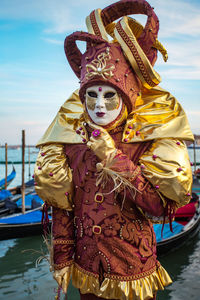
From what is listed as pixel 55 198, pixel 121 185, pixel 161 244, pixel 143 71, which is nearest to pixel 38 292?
pixel 161 244

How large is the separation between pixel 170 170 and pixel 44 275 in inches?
169

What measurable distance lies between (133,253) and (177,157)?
1.94 ft

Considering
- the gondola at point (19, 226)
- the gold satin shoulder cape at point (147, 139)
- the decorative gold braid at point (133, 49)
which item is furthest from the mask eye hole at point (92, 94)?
the gondola at point (19, 226)

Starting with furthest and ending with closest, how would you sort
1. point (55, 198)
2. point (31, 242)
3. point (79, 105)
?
point (31, 242), point (79, 105), point (55, 198)

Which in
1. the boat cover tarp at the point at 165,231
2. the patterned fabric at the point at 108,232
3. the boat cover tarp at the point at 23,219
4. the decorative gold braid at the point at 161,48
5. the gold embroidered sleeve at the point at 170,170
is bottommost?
the boat cover tarp at the point at 23,219

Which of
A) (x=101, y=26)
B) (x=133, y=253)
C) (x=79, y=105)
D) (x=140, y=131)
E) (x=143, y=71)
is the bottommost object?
(x=133, y=253)

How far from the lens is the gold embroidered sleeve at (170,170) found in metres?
1.52

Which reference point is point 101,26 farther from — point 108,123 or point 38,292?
→ point 38,292

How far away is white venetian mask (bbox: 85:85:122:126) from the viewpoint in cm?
167

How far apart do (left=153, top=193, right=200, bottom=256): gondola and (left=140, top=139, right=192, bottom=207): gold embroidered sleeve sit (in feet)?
11.0

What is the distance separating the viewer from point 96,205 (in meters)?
1.74

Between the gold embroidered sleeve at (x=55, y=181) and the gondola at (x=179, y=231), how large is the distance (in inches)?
129

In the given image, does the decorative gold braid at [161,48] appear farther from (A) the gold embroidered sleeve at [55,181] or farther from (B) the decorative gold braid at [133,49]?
(A) the gold embroidered sleeve at [55,181]

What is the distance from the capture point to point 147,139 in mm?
1671
